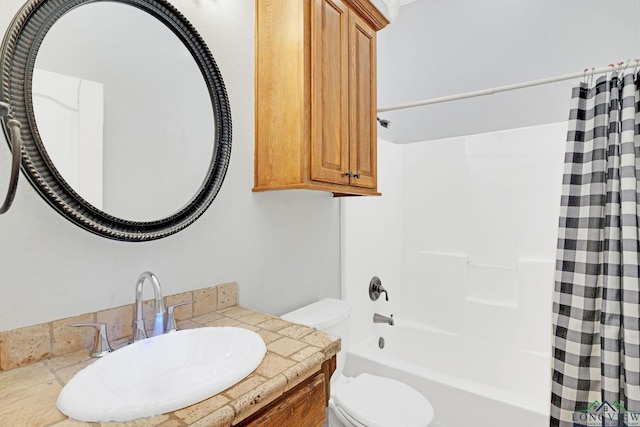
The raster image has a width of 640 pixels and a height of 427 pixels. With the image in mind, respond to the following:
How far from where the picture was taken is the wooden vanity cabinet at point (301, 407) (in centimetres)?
74

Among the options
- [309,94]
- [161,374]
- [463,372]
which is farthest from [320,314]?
[463,372]

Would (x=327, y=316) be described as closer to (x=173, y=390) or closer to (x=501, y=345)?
(x=173, y=390)

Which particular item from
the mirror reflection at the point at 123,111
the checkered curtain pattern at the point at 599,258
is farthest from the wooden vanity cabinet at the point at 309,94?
the checkered curtain pattern at the point at 599,258

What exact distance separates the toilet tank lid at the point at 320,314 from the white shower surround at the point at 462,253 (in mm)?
376

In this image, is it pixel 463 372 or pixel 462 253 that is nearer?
pixel 463 372

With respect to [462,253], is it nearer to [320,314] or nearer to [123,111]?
[320,314]

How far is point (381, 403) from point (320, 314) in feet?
1.67

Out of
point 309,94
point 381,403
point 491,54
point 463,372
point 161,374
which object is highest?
point 491,54

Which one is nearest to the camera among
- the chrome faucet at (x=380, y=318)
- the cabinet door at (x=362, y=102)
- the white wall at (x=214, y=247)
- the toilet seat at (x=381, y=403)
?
the white wall at (x=214, y=247)

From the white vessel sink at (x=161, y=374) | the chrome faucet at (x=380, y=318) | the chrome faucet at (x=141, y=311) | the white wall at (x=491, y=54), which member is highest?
the white wall at (x=491, y=54)

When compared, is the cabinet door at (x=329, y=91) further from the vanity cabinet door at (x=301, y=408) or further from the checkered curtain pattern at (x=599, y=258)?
the checkered curtain pattern at (x=599, y=258)

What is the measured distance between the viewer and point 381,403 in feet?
4.99

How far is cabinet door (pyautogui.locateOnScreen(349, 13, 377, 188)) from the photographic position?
1.54 metres

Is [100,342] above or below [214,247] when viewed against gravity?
below
